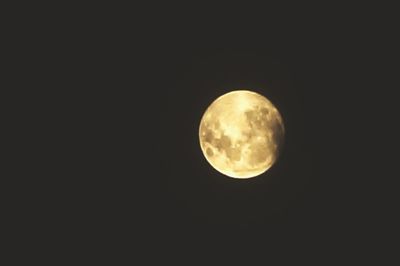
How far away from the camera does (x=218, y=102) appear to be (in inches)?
154

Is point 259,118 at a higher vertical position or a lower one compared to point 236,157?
higher

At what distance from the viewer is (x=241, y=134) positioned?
12.2 feet

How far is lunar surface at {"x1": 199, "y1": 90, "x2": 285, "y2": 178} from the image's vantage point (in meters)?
3.73

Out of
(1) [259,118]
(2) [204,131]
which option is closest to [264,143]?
(1) [259,118]

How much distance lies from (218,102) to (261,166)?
591mm

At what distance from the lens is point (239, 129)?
3.72 m

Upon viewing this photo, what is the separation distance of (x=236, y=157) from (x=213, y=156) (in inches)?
7.8

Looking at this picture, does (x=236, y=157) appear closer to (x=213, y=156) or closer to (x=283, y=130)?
(x=213, y=156)

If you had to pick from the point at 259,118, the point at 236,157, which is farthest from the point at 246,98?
the point at 236,157

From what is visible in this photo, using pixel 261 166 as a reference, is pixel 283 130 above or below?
above

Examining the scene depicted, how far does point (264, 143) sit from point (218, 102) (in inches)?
18.9

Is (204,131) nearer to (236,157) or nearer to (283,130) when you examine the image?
(236,157)

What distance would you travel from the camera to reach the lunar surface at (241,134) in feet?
12.2

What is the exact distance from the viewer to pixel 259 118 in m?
3.79
